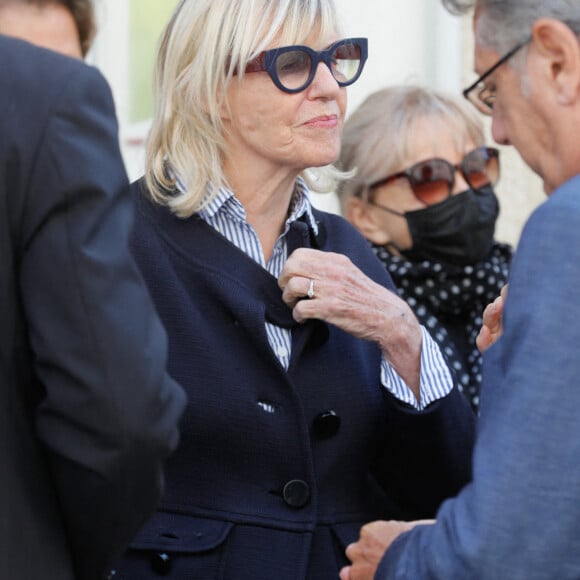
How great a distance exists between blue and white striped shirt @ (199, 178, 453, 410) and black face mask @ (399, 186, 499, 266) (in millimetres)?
1066

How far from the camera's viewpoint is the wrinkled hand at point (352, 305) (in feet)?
9.61

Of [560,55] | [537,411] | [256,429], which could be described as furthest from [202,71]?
[537,411]

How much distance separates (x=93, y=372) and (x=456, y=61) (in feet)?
13.9

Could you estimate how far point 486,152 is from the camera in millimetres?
4168

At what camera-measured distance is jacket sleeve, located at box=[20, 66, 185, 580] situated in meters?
1.95

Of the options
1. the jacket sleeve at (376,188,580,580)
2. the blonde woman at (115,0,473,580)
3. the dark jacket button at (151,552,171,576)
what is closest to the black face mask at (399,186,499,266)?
the blonde woman at (115,0,473,580)

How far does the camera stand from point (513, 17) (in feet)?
7.29

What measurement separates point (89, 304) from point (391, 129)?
237 cm

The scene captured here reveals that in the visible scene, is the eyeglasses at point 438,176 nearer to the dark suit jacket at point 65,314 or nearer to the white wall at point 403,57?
the white wall at point 403,57

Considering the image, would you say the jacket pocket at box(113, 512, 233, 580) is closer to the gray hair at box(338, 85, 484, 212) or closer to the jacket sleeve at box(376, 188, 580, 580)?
the jacket sleeve at box(376, 188, 580, 580)

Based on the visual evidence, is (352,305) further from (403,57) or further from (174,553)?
(403,57)

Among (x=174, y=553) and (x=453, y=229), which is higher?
(x=453, y=229)

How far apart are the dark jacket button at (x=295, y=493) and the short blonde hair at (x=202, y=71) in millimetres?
696

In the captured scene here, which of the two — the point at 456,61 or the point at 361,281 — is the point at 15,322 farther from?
the point at 456,61
